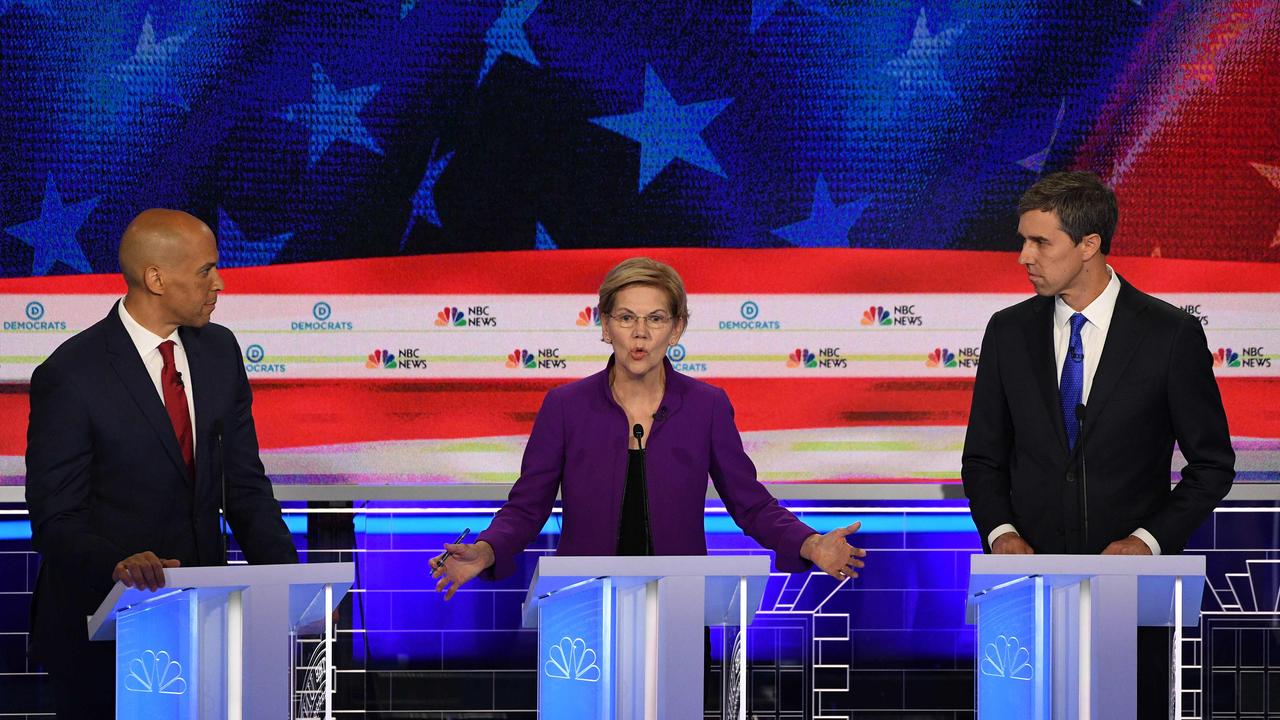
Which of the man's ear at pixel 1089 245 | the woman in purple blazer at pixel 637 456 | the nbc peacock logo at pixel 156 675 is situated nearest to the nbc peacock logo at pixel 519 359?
the woman in purple blazer at pixel 637 456

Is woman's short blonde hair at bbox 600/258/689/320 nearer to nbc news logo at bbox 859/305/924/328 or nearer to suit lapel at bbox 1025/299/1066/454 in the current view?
suit lapel at bbox 1025/299/1066/454

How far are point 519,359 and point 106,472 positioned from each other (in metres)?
1.86

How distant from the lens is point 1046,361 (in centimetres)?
355

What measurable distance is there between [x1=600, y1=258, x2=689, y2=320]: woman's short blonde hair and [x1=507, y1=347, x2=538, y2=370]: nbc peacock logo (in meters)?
1.56

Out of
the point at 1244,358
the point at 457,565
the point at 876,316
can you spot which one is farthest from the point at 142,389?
the point at 1244,358

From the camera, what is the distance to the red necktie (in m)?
3.41

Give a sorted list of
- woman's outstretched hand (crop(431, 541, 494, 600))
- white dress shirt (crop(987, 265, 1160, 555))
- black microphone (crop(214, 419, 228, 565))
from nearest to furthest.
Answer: woman's outstretched hand (crop(431, 541, 494, 600)) → black microphone (crop(214, 419, 228, 565)) → white dress shirt (crop(987, 265, 1160, 555))

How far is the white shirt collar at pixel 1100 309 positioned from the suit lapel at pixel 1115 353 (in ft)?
0.08

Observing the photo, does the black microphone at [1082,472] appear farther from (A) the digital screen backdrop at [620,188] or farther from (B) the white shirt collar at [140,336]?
(B) the white shirt collar at [140,336]

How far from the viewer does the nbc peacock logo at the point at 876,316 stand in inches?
197

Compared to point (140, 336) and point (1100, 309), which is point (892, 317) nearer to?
point (1100, 309)

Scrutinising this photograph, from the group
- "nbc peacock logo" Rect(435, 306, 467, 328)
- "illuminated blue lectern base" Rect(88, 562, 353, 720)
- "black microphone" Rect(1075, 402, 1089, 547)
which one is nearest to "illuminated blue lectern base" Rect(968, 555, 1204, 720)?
"black microphone" Rect(1075, 402, 1089, 547)

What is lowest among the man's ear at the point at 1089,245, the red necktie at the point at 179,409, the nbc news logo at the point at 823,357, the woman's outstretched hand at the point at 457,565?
the woman's outstretched hand at the point at 457,565

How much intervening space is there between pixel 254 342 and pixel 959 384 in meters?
2.33
